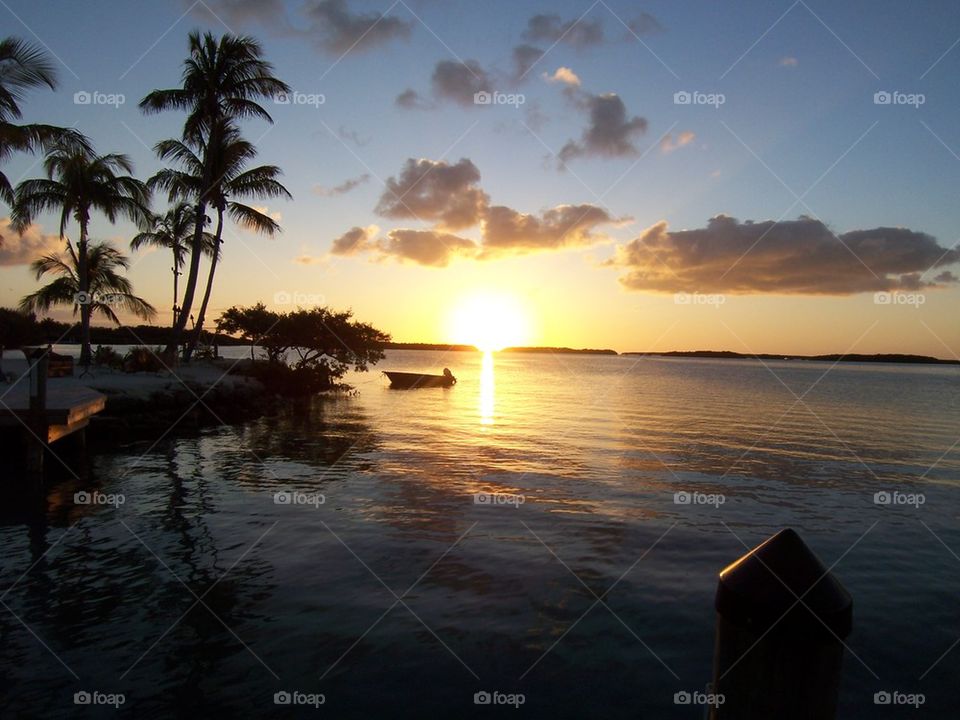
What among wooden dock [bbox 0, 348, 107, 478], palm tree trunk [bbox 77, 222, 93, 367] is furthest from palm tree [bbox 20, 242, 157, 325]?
wooden dock [bbox 0, 348, 107, 478]

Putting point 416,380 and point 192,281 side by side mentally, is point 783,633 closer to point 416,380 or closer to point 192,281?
point 192,281

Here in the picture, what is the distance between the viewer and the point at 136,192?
35.0 m

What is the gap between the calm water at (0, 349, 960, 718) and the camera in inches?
251

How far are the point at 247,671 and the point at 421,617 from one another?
2240mm

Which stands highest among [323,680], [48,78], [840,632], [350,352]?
[48,78]

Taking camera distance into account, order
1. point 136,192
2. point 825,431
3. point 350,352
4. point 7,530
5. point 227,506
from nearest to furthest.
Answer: point 7,530 < point 227,506 < point 825,431 < point 136,192 < point 350,352

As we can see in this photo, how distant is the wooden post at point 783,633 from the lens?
234 centimetres

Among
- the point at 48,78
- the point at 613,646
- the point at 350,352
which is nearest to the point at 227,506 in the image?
the point at 613,646

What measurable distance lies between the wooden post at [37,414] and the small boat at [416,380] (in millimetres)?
46238

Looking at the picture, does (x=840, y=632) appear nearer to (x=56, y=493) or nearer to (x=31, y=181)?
(x=56, y=493)

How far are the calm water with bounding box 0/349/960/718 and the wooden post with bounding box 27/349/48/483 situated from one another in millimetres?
1309

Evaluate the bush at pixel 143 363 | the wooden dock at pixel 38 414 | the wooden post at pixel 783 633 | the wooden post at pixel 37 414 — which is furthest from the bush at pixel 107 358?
the wooden post at pixel 783 633

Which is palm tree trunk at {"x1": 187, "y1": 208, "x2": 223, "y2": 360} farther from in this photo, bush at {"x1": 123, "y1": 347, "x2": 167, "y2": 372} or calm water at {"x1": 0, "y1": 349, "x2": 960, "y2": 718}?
calm water at {"x1": 0, "y1": 349, "x2": 960, "y2": 718}

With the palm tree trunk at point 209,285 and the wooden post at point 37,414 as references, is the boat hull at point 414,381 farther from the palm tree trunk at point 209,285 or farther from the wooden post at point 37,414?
the wooden post at point 37,414
